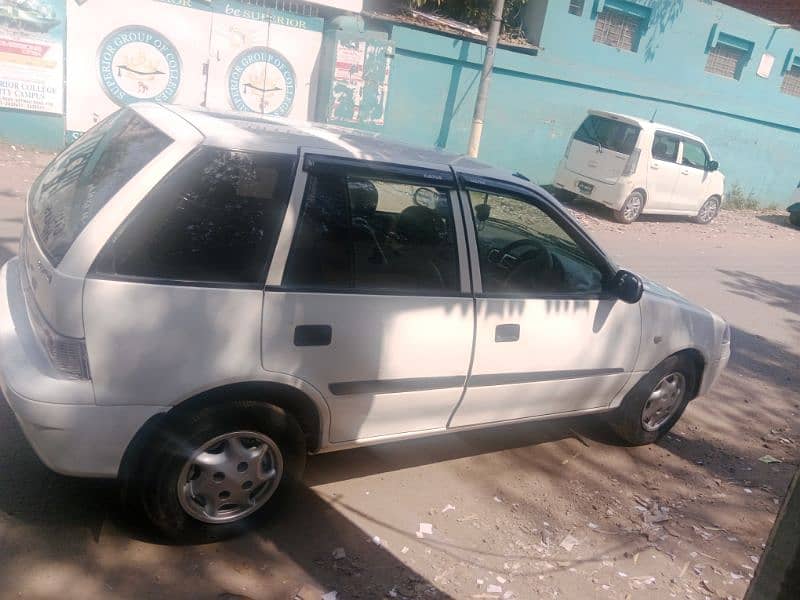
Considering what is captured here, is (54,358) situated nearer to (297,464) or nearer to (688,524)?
(297,464)

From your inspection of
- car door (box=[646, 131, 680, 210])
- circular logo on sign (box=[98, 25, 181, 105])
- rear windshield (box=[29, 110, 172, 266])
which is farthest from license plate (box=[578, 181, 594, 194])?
rear windshield (box=[29, 110, 172, 266])

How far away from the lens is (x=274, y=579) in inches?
115

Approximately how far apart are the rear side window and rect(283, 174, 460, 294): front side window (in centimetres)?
14

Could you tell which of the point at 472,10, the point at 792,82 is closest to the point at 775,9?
the point at 792,82

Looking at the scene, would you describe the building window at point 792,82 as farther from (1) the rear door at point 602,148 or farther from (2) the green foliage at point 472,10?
(1) the rear door at point 602,148

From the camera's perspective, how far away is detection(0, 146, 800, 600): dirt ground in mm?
2906

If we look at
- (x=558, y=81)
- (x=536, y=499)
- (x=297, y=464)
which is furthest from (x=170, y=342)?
(x=558, y=81)

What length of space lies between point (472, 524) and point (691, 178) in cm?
1236

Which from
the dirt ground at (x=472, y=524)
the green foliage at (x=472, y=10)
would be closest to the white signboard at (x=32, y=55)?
the green foliage at (x=472, y=10)

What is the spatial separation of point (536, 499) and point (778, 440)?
2396 mm

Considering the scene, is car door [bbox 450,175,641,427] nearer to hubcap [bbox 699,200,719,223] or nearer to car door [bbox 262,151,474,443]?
car door [bbox 262,151,474,443]

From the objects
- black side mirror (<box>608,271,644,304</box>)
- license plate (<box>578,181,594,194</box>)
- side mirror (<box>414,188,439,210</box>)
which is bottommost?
license plate (<box>578,181,594,194</box>)

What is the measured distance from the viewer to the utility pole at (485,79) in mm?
12109

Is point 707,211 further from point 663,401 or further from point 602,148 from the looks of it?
point 663,401
